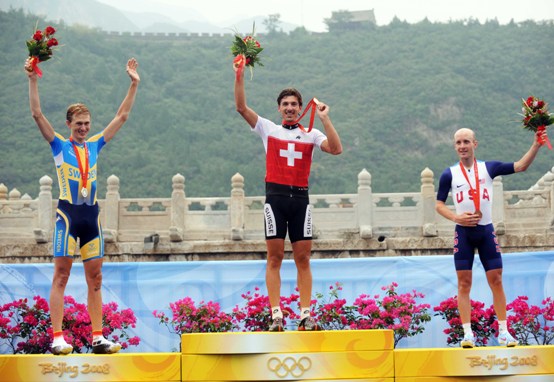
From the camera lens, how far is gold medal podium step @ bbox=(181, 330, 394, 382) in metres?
6.79

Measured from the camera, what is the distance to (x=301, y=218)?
24.8ft

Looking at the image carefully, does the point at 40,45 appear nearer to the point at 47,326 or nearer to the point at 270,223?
the point at 270,223

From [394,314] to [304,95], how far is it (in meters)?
49.7

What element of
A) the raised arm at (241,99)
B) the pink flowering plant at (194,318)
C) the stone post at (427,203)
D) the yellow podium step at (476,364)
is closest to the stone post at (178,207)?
the stone post at (427,203)

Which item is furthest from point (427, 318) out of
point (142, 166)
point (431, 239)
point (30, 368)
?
point (142, 166)

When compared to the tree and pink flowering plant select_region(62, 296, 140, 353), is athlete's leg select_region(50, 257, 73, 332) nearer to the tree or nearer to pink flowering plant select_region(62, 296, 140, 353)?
pink flowering plant select_region(62, 296, 140, 353)

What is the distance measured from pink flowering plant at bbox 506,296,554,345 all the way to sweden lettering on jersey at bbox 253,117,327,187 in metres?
3.15

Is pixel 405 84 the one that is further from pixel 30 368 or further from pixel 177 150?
pixel 30 368

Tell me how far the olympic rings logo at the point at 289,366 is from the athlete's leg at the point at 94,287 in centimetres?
138

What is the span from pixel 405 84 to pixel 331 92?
4.79m

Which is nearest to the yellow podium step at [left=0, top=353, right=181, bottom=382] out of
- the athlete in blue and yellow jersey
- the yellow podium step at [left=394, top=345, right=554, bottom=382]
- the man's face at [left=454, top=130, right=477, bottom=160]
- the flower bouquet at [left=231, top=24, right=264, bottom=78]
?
the athlete in blue and yellow jersey

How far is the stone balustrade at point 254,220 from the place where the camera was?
20.5 meters

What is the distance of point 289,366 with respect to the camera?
6.81m

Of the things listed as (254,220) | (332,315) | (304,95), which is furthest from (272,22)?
(332,315)
